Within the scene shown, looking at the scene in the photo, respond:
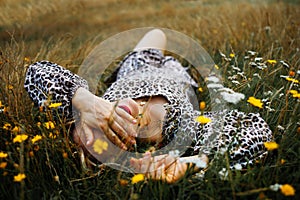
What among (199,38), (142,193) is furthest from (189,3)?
(142,193)

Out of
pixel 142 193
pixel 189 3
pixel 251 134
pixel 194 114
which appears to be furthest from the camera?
pixel 189 3

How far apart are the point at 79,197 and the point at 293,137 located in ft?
2.82

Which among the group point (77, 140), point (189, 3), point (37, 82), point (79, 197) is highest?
point (189, 3)

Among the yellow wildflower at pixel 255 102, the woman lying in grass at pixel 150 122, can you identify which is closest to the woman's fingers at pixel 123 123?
the woman lying in grass at pixel 150 122

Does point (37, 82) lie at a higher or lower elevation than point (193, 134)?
higher

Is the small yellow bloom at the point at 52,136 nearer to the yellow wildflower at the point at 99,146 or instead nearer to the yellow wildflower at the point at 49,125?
the yellow wildflower at the point at 49,125

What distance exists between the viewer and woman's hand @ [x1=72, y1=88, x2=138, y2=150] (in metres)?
1.46

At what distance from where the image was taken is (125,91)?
2.00 m

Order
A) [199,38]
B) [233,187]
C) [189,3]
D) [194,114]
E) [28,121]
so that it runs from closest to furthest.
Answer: [233,187]
[28,121]
[194,114]
[199,38]
[189,3]

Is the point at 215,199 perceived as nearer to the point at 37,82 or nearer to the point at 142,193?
the point at 142,193

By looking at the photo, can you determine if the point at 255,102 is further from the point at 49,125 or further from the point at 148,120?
the point at 49,125

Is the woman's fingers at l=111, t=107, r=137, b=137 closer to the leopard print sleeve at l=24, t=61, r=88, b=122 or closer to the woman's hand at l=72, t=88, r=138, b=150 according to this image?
the woman's hand at l=72, t=88, r=138, b=150

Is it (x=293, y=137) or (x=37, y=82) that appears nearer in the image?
(x=293, y=137)

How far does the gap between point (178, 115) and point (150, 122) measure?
15cm
